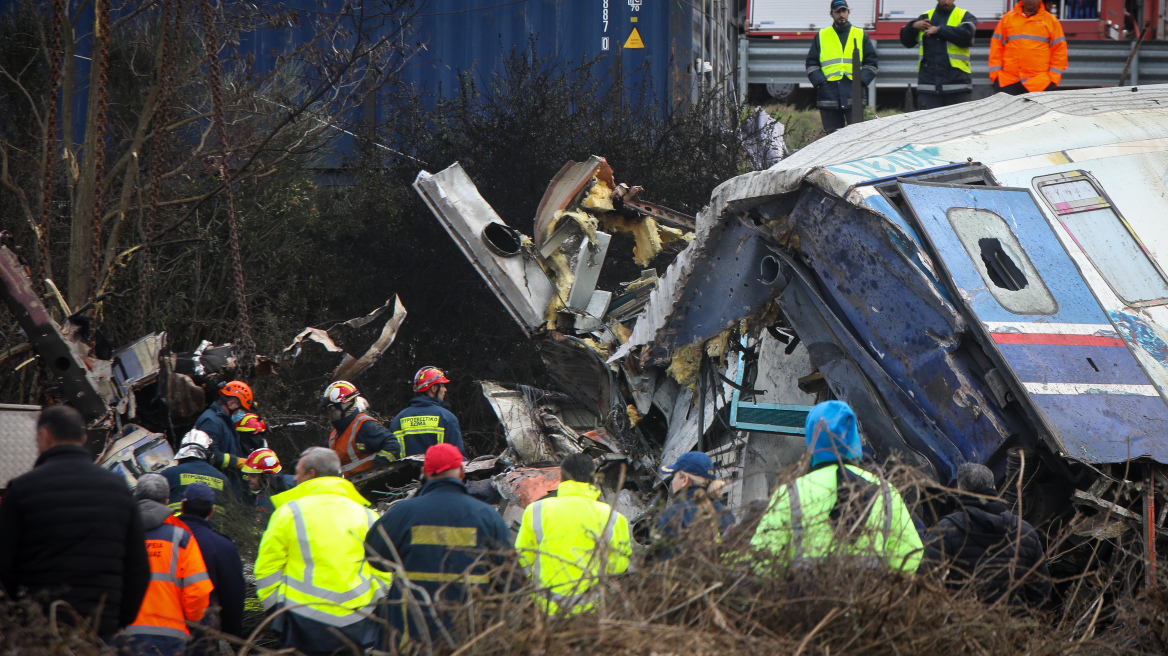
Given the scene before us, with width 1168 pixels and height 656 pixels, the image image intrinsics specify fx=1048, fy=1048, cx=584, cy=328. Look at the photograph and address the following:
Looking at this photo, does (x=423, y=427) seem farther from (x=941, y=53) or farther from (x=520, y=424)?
(x=941, y=53)

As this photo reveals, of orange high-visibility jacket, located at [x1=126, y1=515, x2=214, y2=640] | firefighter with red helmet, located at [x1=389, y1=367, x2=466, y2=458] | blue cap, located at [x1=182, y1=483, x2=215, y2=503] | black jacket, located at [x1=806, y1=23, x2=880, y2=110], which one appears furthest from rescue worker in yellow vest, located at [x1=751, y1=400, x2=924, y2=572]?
black jacket, located at [x1=806, y1=23, x2=880, y2=110]

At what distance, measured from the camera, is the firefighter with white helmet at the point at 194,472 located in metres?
5.94

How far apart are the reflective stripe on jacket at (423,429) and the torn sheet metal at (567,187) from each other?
1483 mm

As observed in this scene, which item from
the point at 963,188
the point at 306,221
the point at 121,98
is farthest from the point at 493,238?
the point at 121,98

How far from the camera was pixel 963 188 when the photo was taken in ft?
19.1

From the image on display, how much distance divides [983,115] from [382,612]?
5041 millimetres

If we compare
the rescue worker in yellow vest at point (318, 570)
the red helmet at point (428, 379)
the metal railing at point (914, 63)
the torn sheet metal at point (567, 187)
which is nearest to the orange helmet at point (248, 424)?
the red helmet at point (428, 379)

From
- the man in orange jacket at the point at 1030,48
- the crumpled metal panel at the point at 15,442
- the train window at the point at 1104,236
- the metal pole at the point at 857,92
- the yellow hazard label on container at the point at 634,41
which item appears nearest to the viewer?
the train window at the point at 1104,236

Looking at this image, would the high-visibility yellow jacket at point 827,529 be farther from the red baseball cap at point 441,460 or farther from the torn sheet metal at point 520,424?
the torn sheet metal at point 520,424

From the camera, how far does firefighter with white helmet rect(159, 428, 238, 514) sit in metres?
5.94

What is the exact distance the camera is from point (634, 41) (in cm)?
1221

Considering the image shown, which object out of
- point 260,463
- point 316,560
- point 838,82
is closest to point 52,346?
point 260,463

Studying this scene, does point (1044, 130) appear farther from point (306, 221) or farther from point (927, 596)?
point (306, 221)

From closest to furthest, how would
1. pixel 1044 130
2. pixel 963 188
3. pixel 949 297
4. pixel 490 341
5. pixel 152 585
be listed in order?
pixel 152 585 < pixel 949 297 < pixel 963 188 < pixel 1044 130 < pixel 490 341
